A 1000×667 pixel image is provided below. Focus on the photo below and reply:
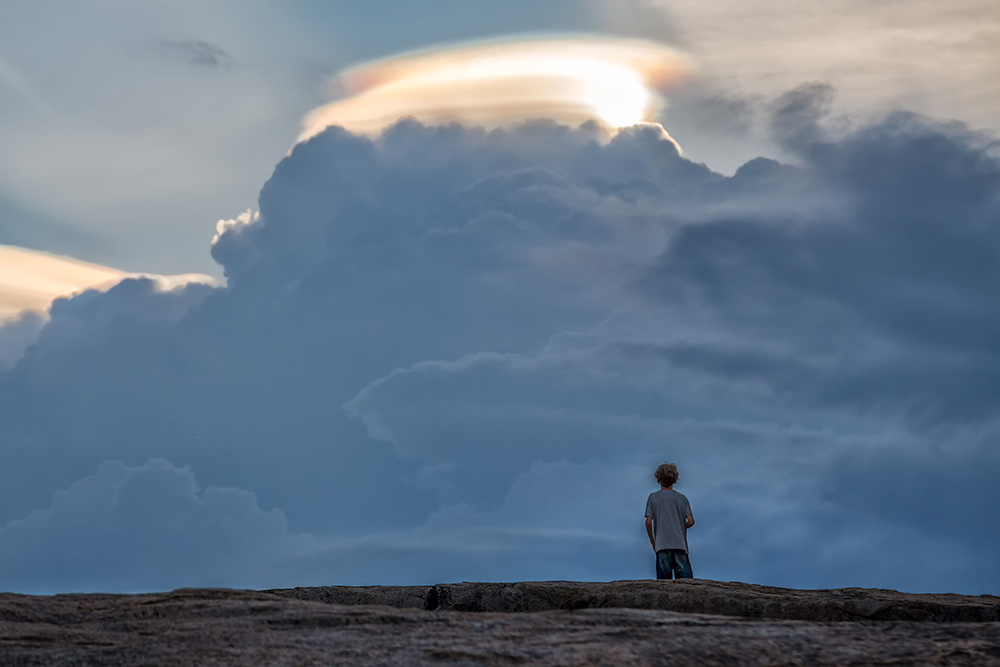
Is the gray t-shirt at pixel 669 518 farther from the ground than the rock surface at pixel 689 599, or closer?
farther from the ground

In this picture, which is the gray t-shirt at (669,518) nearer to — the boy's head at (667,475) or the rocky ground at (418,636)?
the boy's head at (667,475)

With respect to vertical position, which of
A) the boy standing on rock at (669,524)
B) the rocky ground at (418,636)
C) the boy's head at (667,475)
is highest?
the boy's head at (667,475)

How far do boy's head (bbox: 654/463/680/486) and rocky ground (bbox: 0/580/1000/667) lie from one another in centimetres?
532

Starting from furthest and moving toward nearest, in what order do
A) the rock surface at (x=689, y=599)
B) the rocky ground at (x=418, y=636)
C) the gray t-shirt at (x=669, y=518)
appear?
the gray t-shirt at (x=669, y=518)
the rock surface at (x=689, y=599)
the rocky ground at (x=418, y=636)

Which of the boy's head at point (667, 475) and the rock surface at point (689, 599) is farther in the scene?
the boy's head at point (667, 475)

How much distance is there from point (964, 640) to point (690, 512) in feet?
18.7

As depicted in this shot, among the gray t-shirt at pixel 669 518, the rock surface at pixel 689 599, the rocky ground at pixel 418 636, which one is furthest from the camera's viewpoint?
the gray t-shirt at pixel 669 518

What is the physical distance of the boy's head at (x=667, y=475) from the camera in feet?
34.2

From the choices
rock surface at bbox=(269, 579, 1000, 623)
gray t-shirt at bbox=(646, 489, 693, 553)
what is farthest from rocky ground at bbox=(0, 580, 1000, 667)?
gray t-shirt at bbox=(646, 489, 693, 553)

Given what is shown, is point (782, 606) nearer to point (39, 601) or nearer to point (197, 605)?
point (197, 605)

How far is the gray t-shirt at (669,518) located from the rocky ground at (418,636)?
5182mm

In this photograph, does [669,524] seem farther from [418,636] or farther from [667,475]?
[418,636]

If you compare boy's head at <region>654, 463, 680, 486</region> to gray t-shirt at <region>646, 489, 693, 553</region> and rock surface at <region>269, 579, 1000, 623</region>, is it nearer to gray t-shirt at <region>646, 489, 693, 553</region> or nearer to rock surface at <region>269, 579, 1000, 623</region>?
gray t-shirt at <region>646, 489, 693, 553</region>

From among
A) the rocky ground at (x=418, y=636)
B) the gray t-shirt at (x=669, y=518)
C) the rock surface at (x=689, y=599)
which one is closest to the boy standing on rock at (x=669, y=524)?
the gray t-shirt at (x=669, y=518)
